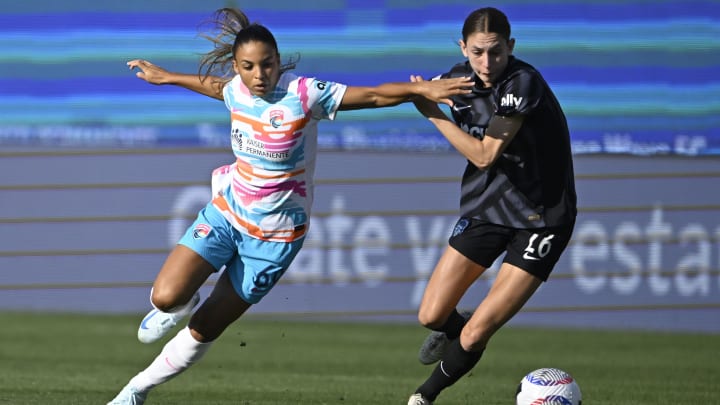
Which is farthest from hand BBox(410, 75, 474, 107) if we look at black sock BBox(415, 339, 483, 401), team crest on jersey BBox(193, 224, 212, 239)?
black sock BBox(415, 339, 483, 401)

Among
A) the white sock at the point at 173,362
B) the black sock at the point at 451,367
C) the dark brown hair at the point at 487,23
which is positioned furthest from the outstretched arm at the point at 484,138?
the white sock at the point at 173,362

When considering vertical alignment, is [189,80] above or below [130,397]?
above

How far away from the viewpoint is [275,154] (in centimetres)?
600

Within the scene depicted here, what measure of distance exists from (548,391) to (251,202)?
1.90 meters

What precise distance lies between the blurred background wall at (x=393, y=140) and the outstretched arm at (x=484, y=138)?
564 cm

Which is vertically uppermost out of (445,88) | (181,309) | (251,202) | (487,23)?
(487,23)

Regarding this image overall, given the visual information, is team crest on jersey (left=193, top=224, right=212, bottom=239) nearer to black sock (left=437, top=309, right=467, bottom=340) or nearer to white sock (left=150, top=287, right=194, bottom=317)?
white sock (left=150, top=287, right=194, bottom=317)

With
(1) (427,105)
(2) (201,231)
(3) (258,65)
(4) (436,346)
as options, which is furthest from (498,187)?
(2) (201,231)

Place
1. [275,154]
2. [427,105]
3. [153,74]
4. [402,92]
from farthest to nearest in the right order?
[153,74] < [275,154] < [427,105] < [402,92]

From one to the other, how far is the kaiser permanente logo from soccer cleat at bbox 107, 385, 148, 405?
2492mm

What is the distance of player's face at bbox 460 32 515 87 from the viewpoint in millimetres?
5859

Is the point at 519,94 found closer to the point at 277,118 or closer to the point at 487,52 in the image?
the point at 487,52

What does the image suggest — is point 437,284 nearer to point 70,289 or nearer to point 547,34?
point 547,34

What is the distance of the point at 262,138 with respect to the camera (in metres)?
5.99
